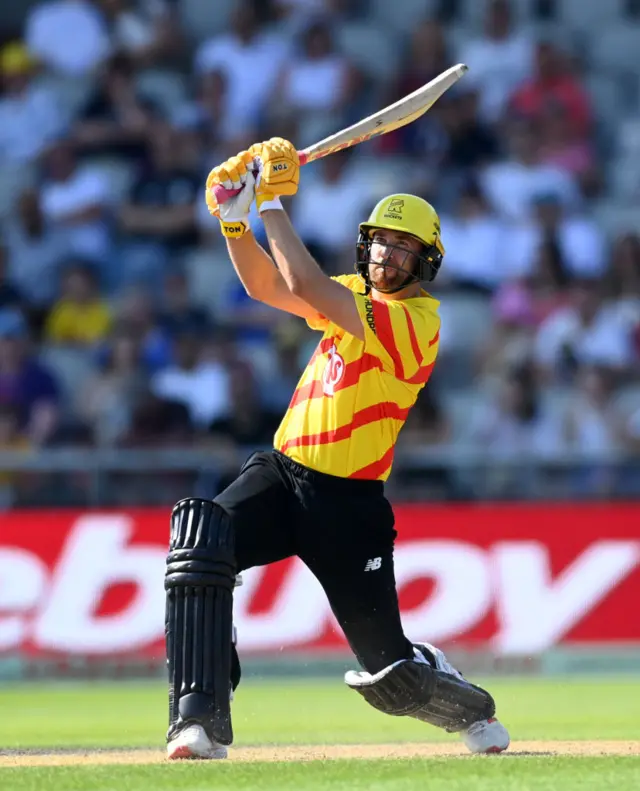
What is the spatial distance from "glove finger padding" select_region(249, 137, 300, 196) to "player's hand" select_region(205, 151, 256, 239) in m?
0.06

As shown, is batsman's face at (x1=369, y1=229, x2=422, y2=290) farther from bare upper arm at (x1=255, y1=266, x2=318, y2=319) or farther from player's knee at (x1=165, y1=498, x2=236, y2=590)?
player's knee at (x1=165, y1=498, x2=236, y2=590)

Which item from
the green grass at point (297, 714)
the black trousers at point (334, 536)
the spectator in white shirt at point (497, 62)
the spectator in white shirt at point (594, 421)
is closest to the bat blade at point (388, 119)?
the black trousers at point (334, 536)

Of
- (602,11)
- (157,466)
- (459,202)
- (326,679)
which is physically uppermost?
(602,11)

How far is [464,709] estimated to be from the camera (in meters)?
7.02

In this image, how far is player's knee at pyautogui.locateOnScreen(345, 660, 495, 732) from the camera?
6.74 meters

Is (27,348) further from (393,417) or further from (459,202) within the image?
(393,417)

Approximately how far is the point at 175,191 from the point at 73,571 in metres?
4.33

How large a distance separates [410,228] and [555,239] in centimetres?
741

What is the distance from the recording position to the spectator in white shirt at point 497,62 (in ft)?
50.9

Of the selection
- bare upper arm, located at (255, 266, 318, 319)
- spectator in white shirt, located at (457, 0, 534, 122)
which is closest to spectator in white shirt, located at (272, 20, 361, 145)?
spectator in white shirt, located at (457, 0, 534, 122)

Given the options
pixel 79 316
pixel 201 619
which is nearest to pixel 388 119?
pixel 201 619

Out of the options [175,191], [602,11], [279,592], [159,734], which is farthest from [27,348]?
[602,11]

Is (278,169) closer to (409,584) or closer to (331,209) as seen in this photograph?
(409,584)

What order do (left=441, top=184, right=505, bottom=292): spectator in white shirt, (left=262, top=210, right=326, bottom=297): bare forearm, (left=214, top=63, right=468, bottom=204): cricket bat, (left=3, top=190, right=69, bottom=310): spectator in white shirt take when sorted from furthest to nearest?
(left=3, top=190, right=69, bottom=310): spectator in white shirt, (left=441, top=184, right=505, bottom=292): spectator in white shirt, (left=214, top=63, right=468, bottom=204): cricket bat, (left=262, top=210, right=326, bottom=297): bare forearm
